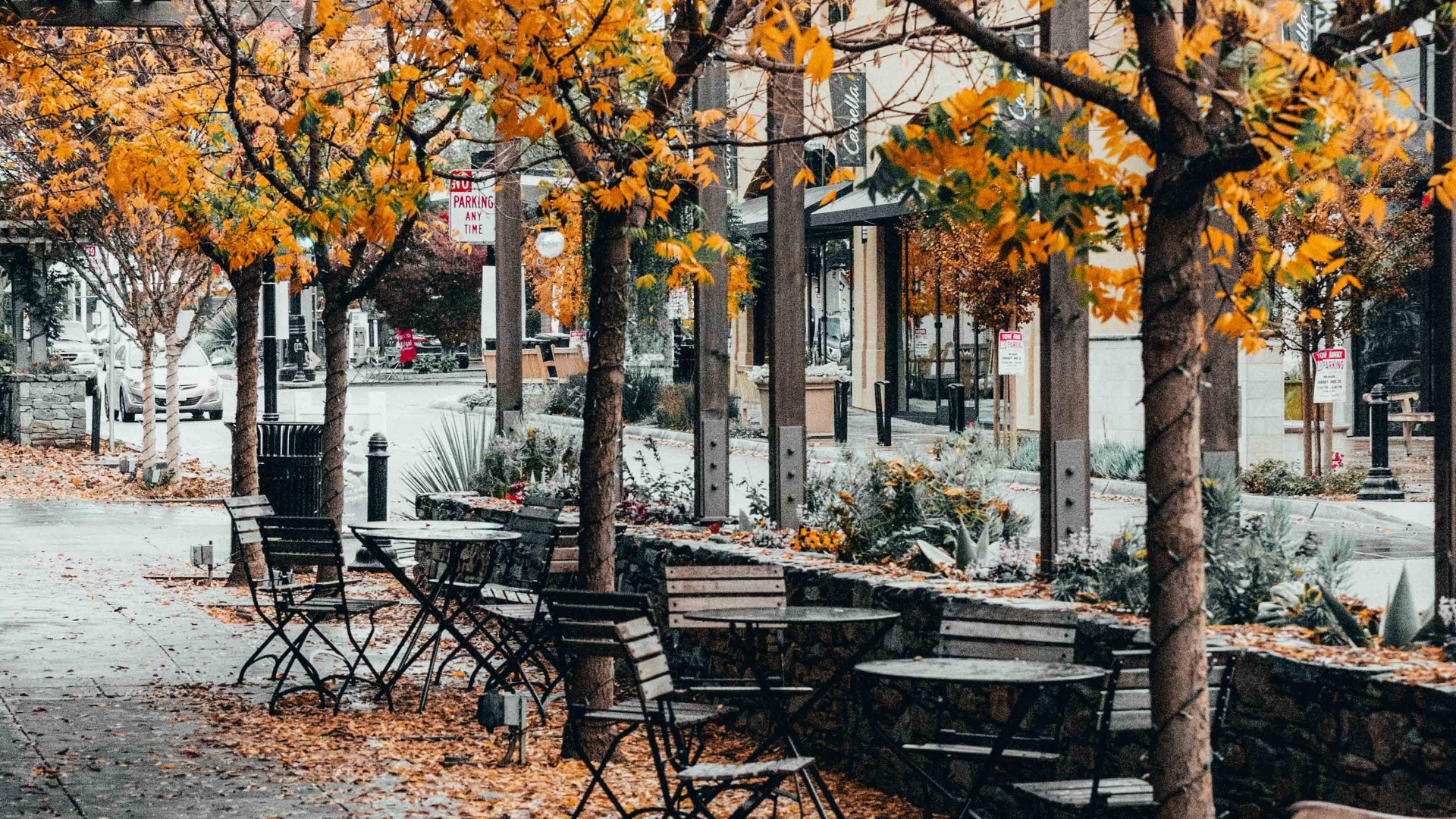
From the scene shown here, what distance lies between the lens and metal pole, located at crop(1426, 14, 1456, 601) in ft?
20.4

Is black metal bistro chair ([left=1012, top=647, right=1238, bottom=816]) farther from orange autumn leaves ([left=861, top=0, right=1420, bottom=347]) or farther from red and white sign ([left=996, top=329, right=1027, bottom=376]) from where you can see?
red and white sign ([left=996, top=329, right=1027, bottom=376])

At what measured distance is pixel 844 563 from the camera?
8.79m

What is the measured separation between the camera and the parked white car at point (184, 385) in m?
37.7

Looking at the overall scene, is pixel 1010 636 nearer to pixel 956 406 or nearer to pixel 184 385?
pixel 956 406

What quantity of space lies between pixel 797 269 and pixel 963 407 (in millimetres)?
19827

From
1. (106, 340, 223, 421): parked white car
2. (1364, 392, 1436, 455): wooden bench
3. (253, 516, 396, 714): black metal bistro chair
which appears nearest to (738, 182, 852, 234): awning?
(1364, 392, 1436, 455): wooden bench

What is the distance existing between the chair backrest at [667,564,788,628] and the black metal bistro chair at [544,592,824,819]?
1.82ft

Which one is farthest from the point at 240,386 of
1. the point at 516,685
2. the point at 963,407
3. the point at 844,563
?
the point at 963,407

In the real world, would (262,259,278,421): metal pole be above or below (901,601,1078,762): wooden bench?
above

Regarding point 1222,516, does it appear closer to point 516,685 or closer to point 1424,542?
point 516,685

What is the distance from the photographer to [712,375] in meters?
11.0

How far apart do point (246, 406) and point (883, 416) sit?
15.0 metres

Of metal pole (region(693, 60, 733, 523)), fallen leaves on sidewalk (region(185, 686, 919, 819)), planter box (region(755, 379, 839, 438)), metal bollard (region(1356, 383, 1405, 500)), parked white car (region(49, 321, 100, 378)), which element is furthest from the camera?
parked white car (region(49, 321, 100, 378))

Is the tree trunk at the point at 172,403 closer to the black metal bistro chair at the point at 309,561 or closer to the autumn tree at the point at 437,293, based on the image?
the black metal bistro chair at the point at 309,561
